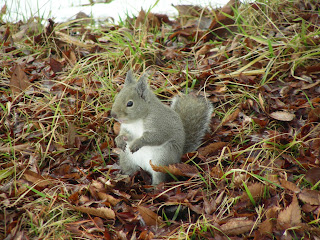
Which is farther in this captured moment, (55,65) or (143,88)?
(55,65)

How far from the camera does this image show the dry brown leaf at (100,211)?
6.94 ft

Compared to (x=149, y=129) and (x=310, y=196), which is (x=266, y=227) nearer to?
(x=310, y=196)

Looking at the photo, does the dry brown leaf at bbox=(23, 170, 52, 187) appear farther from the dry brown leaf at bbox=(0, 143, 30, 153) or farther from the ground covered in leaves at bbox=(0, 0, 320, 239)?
the dry brown leaf at bbox=(0, 143, 30, 153)

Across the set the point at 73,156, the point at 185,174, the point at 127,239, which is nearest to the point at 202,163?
the point at 185,174

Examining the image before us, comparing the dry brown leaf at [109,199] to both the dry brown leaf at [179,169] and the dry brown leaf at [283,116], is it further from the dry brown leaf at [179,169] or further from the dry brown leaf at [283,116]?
the dry brown leaf at [283,116]

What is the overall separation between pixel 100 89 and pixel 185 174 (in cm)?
110

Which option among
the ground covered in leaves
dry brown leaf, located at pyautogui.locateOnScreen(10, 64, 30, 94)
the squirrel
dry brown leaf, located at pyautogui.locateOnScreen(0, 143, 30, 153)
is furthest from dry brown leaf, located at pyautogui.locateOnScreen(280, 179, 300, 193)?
dry brown leaf, located at pyautogui.locateOnScreen(10, 64, 30, 94)

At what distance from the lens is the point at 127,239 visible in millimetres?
2004

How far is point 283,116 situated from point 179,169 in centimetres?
88

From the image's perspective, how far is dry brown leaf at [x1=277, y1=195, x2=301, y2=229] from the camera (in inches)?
74.2

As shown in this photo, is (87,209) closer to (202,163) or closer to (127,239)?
(127,239)

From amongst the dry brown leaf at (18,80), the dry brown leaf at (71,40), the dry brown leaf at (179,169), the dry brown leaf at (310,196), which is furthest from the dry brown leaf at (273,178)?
the dry brown leaf at (71,40)

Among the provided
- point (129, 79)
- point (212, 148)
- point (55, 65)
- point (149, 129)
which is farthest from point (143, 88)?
point (55, 65)

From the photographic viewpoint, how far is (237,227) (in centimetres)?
193
